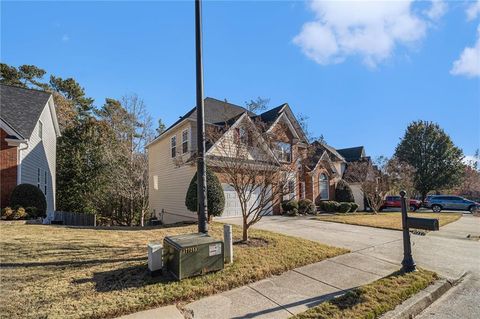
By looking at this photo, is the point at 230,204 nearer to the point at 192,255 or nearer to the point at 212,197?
the point at 212,197

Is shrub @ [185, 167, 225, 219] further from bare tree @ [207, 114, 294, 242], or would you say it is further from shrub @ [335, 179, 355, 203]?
shrub @ [335, 179, 355, 203]

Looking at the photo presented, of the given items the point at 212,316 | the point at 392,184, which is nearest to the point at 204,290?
the point at 212,316

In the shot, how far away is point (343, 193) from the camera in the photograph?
24.8 metres

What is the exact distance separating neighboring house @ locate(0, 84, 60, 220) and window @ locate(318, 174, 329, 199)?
67.8ft

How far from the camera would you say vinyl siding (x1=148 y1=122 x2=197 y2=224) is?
16312mm

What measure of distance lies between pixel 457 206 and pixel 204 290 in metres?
31.0

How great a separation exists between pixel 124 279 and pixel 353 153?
34.6 m

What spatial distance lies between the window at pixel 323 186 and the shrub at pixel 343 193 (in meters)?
1.18

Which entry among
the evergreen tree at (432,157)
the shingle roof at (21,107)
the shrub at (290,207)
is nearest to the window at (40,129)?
the shingle roof at (21,107)

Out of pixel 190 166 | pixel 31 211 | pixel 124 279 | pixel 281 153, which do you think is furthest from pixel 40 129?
pixel 124 279

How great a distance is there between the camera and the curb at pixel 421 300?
4.18 m

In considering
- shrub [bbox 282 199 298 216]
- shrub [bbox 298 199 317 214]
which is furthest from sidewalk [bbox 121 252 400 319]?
shrub [bbox 298 199 317 214]

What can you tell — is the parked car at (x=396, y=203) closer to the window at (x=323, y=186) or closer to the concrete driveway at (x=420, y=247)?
the window at (x=323, y=186)

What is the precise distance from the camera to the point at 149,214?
22.3m
